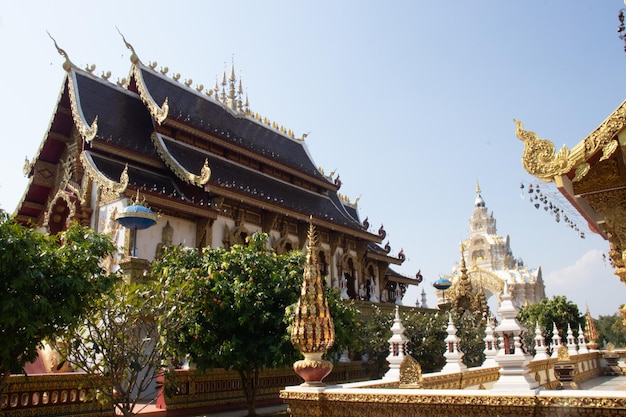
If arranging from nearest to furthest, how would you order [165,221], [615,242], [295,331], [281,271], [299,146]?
[295,331]
[615,242]
[281,271]
[165,221]
[299,146]

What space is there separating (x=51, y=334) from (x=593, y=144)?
293 inches

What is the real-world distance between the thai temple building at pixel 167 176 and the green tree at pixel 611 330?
38.1 metres

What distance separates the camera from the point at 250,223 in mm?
20469

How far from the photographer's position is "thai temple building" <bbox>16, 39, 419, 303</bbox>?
17328 millimetres

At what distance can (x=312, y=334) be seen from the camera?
611 cm

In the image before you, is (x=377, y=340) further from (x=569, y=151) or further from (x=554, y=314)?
(x=554, y=314)

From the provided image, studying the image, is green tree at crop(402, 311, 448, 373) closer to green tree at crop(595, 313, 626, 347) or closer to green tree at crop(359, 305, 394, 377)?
green tree at crop(359, 305, 394, 377)

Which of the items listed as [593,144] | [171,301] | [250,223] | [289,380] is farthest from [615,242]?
[250,223]

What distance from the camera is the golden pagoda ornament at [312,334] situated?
238 inches

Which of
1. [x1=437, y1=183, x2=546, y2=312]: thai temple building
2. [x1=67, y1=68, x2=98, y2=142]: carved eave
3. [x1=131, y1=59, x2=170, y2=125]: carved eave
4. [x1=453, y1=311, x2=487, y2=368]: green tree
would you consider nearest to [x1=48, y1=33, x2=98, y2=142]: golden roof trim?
[x1=67, y1=68, x2=98, y2=142]: carved eave

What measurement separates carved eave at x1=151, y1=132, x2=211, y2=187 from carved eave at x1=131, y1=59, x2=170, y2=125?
68cm

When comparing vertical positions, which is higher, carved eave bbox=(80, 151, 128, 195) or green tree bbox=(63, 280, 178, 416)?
carved eave bbox=(80, 151, 128, 195)

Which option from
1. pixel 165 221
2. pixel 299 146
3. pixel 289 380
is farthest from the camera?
pixel 299 146

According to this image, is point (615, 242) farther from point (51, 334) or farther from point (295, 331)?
point (51, 334)
